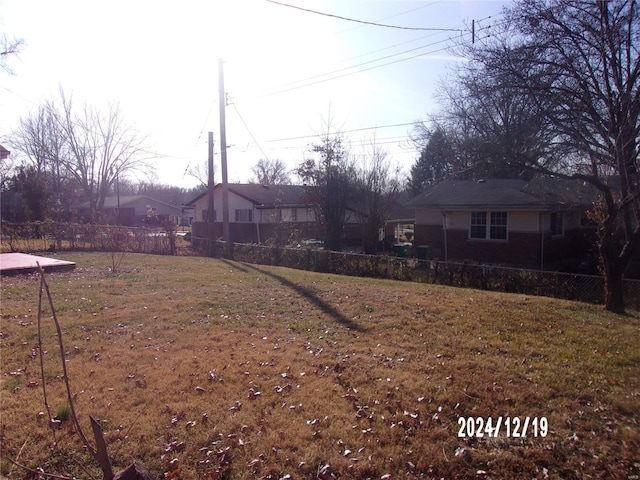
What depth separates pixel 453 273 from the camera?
14.0 meters

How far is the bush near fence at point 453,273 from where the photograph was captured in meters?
11.7

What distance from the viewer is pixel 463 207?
2056 centimetres

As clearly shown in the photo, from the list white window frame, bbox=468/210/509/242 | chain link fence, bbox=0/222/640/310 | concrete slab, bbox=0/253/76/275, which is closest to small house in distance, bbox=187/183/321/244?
chain link fence, bbox=0/222/640/310

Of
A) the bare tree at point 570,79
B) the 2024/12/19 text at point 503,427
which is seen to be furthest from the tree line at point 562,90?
the 2024/12/19 text at point 503,427

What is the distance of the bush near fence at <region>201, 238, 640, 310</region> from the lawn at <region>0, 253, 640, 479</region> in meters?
2.93

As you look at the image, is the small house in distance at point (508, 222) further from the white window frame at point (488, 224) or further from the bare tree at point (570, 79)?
the bare tree at point (570, 79)

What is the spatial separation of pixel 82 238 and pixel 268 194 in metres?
13.8

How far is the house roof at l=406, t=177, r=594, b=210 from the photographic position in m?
18.2

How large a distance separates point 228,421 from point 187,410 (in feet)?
1.64

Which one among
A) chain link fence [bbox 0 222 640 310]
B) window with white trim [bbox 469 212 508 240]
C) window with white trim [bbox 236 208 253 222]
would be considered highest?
window with white trim [bbox 236 208 253 222]

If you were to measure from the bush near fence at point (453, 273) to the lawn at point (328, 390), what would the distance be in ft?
9.60

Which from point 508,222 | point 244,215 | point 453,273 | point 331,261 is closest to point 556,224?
point 508,222

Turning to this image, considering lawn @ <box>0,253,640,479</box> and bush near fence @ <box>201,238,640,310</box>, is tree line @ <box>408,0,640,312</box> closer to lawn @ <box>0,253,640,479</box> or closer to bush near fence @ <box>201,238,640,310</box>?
bush near fence @ <box>201,238,640,310</box>

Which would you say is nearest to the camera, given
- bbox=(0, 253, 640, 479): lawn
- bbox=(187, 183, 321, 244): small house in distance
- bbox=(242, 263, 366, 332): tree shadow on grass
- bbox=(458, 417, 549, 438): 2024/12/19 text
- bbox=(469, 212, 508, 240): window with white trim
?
bbox=(0, 253, 640, 479): lawn
